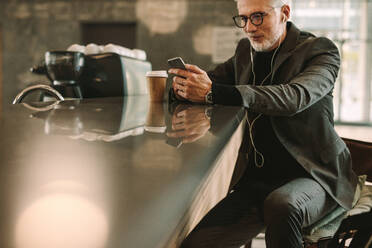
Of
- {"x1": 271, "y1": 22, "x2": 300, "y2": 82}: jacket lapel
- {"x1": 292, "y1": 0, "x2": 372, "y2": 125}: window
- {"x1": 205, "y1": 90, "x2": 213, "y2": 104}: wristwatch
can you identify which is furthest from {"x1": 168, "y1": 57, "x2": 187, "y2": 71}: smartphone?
{"x1": 292, "y1": 0, "x2": 372, "y2": 125}: window

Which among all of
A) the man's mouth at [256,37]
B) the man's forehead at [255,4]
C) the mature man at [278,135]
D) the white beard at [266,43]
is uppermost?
the man's forehead at [255,4]

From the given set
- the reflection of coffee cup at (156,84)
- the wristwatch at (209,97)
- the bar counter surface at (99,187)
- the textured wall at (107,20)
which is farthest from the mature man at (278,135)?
the textured wall at (107,20)

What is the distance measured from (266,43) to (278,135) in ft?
1.49

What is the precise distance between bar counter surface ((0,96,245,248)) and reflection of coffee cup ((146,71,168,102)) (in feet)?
3.09

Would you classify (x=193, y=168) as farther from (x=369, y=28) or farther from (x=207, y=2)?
(x=369, y=28)

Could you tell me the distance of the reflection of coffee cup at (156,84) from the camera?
61.7 inches

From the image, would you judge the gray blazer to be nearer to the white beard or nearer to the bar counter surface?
the white beard

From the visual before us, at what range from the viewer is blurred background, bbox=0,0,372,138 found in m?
7.11

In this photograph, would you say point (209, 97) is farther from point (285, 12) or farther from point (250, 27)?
point (285, 12)

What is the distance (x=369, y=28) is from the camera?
8.30 meters

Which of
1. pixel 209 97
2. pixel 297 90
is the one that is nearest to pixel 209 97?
pixel 209 97

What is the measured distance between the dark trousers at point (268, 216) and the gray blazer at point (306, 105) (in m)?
0.11

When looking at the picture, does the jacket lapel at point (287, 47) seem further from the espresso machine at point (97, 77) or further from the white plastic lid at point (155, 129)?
the espresso machine at point (97, 77)

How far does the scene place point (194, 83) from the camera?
1.33 m
